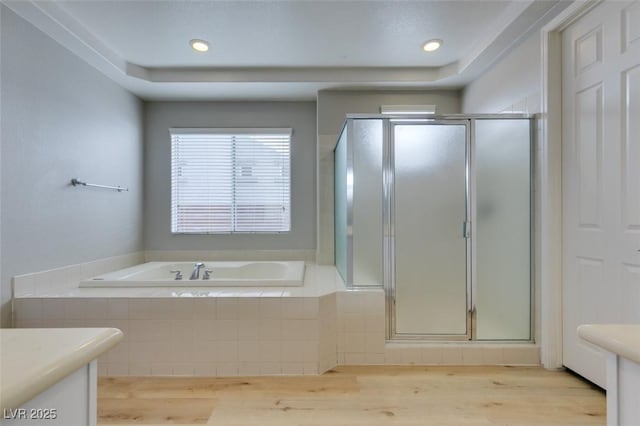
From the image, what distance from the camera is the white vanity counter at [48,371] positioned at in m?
0.50

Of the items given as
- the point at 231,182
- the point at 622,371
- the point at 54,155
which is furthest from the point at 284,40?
the point at 622,371

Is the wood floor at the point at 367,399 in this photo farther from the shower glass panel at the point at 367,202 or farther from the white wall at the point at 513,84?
the white wall at the point at 513,84

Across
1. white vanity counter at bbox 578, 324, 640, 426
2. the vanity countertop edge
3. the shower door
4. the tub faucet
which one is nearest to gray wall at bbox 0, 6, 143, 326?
the tub faucet

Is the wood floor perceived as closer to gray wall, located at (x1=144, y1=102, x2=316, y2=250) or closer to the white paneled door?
the white paneled door

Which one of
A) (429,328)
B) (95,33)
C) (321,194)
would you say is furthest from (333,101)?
(429,328)

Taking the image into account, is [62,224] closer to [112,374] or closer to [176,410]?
[112,374]

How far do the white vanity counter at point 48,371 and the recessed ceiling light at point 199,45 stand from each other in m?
2.37

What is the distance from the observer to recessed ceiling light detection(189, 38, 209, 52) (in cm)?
251

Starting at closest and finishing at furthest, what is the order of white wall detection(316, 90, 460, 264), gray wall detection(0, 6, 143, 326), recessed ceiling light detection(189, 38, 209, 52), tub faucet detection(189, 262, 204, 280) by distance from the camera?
gray wall detection(0, 6, 143, 326)
recessed ceiling light detection(189, 38, 209, 52)
tub faucet detection(189, 262, 204, 280)
white wall detection(316, 90, 460, 264)

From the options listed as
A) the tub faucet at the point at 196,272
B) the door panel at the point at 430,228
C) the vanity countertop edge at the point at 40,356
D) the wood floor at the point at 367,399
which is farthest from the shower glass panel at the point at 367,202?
the vanity countertop edge at the point at 40,356

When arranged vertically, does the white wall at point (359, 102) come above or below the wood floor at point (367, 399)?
above

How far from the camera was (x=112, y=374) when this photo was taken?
205cm

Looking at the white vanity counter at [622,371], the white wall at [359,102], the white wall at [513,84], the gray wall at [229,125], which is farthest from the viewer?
the gray wall at [229,125]

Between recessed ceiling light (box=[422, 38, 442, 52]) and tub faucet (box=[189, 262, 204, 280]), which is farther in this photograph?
tub faucet (box=[189, 262, 204, 280])
